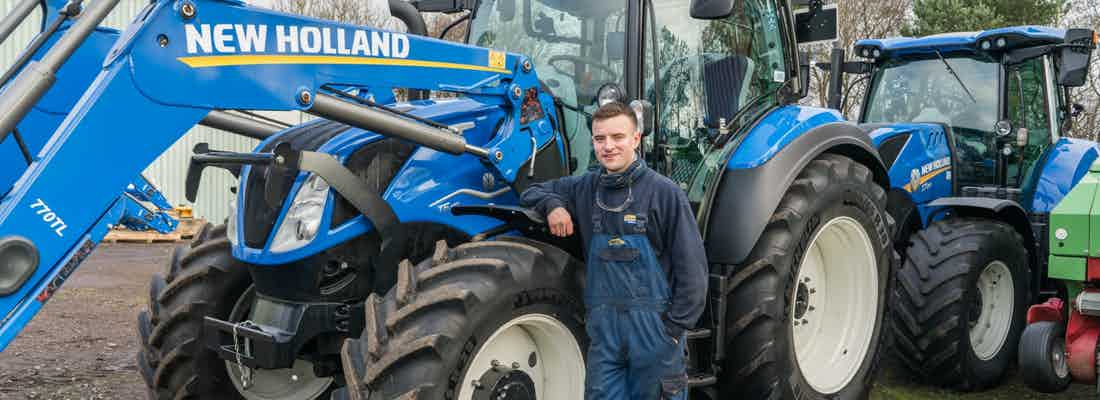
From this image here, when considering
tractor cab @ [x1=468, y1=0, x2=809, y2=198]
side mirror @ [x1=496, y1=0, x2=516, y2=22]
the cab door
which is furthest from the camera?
the cab door

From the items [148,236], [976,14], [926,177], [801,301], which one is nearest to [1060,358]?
[801,301]

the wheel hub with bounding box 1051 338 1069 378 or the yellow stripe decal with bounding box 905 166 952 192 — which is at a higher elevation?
the yellow stripe decal with bounding box 905 166 952 192

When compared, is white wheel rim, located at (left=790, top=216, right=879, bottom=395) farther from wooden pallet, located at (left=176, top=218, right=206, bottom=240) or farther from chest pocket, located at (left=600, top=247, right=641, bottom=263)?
wooden pallet, located at (left=176, top=218, right=206, bottom=240)

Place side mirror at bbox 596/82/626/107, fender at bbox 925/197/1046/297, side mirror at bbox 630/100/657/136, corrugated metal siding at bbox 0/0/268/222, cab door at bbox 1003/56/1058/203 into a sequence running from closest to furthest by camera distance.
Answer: side mirror at bbox 630/100/657/136 → side mirror at bbox 596/82/626/107 → fender at bbox 925/197/1046/297 → cab door at bbox 1003/56/1058/203 → corrugated metal siding at bbox 0/0/268/222

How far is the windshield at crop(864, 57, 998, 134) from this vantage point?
723cm

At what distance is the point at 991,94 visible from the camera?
23.6 feet

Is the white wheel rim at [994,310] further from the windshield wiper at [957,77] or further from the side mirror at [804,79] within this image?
the side mirror at [804,79]

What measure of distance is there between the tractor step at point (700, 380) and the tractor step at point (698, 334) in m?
0.16

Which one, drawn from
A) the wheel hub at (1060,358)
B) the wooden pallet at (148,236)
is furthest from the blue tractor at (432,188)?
the wooden pallet at (148,236)

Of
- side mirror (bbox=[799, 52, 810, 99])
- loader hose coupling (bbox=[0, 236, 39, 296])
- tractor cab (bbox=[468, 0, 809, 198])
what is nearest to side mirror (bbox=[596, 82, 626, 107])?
tractor cab (bbox=[468, 0, 809, 198])

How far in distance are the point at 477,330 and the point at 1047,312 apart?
3.74 metres

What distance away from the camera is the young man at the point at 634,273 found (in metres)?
3.49

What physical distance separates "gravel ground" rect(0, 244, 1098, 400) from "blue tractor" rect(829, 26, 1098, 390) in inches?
8.8

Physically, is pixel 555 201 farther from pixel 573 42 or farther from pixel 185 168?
pixel 185 168
